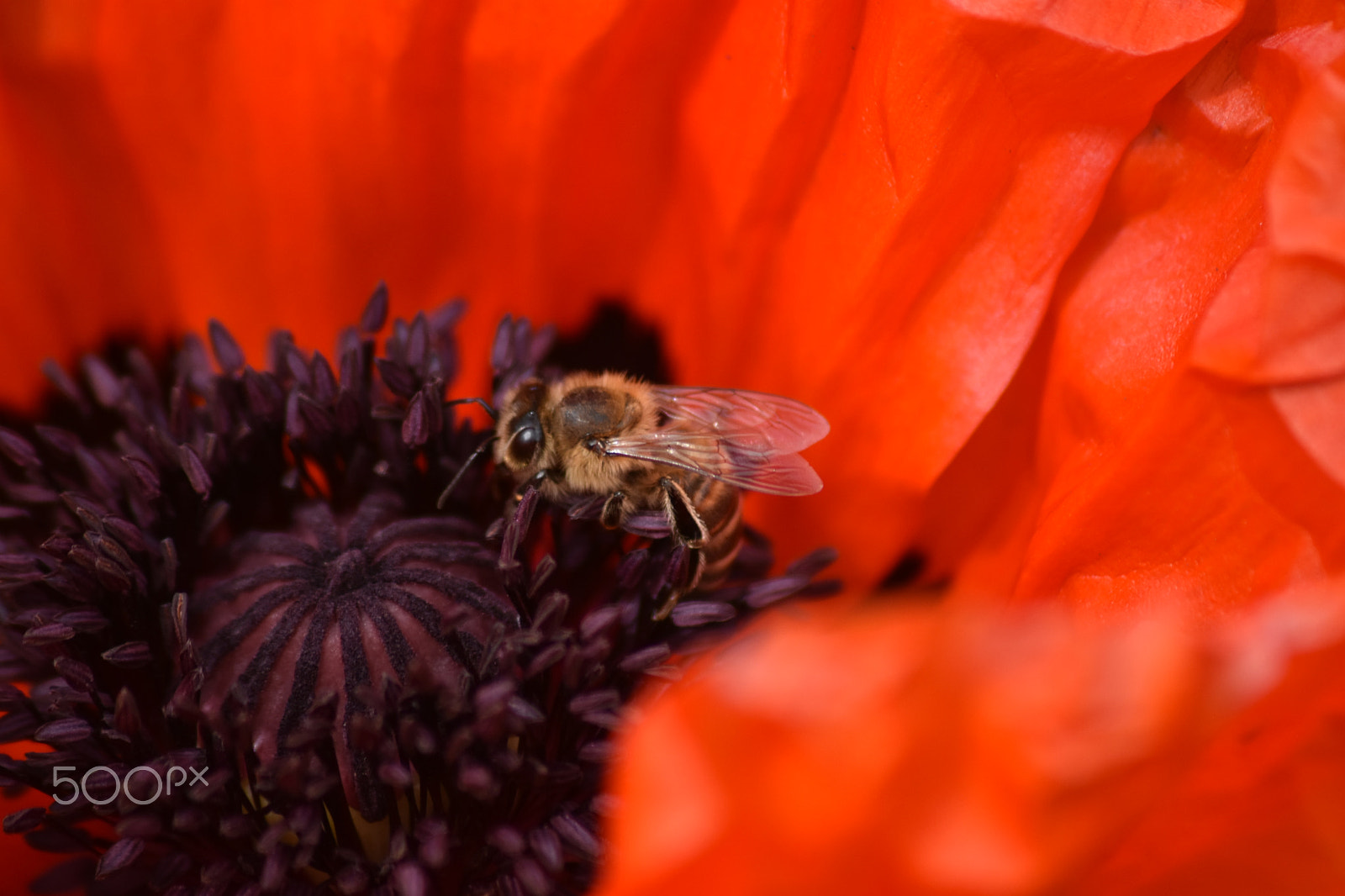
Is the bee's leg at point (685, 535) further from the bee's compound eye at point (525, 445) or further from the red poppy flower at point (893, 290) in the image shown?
the red poppy flower at point (893, 290)

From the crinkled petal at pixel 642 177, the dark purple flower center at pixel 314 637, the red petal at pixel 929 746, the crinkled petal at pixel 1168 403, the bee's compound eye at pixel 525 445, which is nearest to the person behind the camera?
the red petal at pixel 929 746

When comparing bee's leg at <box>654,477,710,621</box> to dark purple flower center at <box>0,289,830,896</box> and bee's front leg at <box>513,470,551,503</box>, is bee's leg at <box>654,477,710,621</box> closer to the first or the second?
dark purple flower center at <box>0,289,830,896</box>

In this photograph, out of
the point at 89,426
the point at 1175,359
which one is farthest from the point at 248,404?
the point at 1175,359

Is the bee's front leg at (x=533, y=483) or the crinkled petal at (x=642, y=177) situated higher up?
the crinkled petal at (x=642, y=177)

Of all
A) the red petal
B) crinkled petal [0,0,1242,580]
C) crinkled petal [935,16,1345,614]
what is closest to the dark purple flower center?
crinkled petal [0,0,1242,580]

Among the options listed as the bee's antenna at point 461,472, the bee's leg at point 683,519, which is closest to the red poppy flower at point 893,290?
the bee's leg at point 683,519

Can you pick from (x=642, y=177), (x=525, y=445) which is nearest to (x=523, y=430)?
(x=525, y=445)

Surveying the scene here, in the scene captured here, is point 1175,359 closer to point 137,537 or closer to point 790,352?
point 790,352
